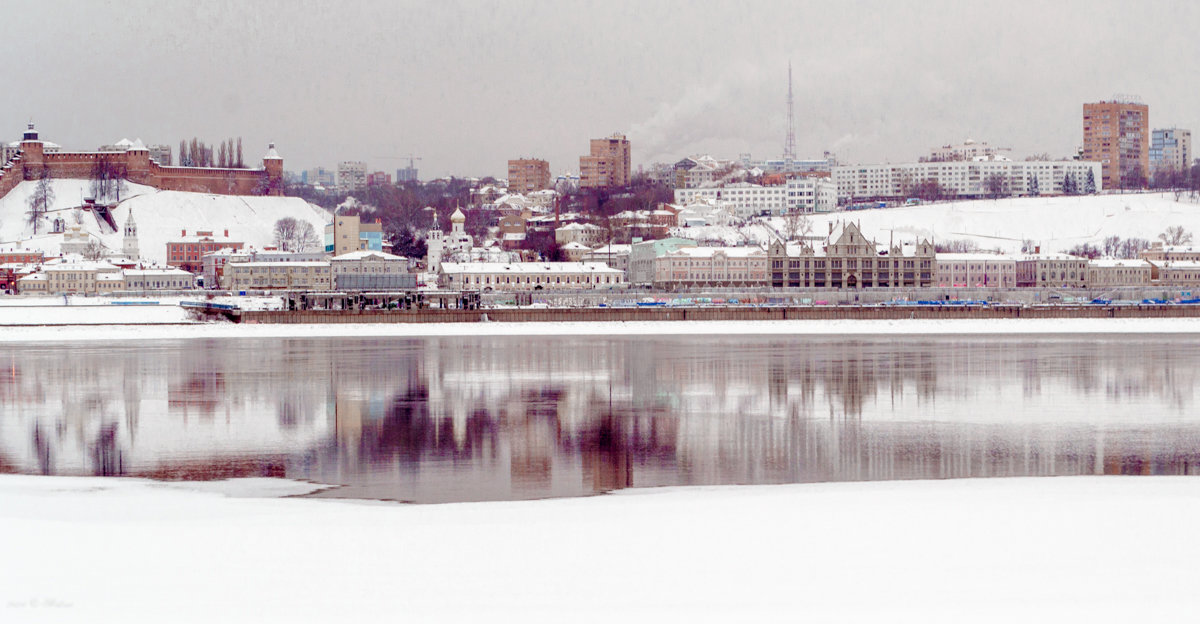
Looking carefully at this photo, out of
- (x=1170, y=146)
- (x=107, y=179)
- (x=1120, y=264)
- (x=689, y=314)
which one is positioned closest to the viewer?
(x=689, y=314)

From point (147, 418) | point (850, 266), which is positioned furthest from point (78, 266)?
point (147, 418)

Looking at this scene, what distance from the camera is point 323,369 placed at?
27.5 meters

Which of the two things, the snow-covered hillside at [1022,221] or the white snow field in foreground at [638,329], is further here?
the snow-covered hillside at [1022,221]

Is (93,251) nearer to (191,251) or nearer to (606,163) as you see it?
(191,251)

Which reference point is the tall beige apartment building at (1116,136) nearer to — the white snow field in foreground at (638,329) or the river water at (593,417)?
the white snow field in foreground at (638,329)

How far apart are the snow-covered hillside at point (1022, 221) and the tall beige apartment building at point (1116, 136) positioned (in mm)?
38921

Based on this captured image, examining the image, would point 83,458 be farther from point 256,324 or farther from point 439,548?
point 256,324

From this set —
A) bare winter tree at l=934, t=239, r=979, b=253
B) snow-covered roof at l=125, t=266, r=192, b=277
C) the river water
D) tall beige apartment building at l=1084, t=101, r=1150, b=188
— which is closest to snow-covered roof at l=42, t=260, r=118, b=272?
snow-covered roof at l=125, t=266, r=192, b=277

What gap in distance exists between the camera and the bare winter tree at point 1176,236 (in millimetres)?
98250

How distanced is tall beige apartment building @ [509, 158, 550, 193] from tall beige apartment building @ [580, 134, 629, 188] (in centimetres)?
623

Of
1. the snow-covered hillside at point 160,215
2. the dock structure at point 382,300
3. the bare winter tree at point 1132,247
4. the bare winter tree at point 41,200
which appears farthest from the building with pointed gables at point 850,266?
the bare winter tree at point 41,200

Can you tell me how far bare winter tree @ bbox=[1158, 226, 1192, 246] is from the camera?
98.2 metres

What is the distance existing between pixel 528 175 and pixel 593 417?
147784mm

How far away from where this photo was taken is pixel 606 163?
162 meters
